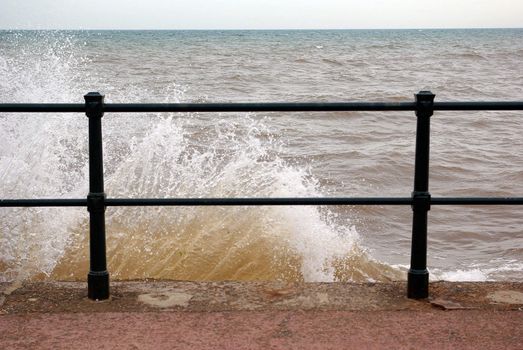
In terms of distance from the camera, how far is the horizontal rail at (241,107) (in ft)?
11.8

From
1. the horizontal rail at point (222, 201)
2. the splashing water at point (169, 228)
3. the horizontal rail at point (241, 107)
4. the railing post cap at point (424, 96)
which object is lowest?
the splashing water at point (169, 228)

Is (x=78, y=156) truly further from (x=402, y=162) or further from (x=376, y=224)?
(x=402, y=162)

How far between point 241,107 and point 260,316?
951 mm

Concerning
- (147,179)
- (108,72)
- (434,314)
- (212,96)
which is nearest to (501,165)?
(147,179)

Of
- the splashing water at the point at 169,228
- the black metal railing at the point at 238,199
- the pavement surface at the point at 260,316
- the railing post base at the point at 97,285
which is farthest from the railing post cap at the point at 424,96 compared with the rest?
the splashing water at the point at 169,228

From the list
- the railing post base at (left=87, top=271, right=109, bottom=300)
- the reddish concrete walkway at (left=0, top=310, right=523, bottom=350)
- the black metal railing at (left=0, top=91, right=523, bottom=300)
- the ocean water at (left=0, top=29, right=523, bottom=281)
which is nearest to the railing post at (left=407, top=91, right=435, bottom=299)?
the black metal railing at (left=0, top=91, right=523, bottom=300)

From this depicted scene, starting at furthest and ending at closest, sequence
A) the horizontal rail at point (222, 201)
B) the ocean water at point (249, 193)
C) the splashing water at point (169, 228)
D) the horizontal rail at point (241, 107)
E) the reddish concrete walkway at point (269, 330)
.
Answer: the ocean water at point (249, 193), the splashing water at point (169, 228), the horizontal rail at point (222, 201), the horizontal rail at point (241, 107), the reddish concrete walkway at point (269, 330)

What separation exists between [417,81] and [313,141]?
1670 cm

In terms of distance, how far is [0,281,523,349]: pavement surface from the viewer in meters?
3.25

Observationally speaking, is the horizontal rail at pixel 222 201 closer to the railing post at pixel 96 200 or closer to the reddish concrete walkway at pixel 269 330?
the railing post at pixel 96 200

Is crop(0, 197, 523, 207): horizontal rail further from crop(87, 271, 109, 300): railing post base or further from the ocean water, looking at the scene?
the ocean water

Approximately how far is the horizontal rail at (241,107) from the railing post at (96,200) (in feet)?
0.14

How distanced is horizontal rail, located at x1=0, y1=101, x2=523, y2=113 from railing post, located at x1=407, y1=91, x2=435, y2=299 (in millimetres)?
47

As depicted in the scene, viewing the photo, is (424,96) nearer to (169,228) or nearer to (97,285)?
(97,285)
